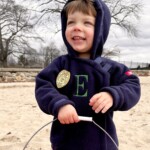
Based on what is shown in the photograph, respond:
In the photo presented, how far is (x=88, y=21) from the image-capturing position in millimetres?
1685

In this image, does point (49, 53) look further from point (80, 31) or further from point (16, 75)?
point (80, 31)

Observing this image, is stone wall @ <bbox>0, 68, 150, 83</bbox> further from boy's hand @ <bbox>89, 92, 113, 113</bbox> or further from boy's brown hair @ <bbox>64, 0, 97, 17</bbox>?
boy's hand @ <bbox>89, 92, 113, 113</bbox>

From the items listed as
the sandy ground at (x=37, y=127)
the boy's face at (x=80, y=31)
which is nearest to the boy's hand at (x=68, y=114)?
the boy's face at (x=80, y=31)

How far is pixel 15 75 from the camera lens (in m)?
15.4

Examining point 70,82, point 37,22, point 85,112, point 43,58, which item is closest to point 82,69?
point 70,82

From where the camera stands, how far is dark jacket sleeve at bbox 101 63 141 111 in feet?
4.89

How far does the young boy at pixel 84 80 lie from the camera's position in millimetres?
1626

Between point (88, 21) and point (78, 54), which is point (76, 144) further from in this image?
point (88, 21)

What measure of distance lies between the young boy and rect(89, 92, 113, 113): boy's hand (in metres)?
0.13

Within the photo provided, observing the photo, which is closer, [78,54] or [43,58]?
[78,54]

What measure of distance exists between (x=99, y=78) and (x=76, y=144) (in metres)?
0.35

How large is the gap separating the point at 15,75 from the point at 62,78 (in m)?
14.0

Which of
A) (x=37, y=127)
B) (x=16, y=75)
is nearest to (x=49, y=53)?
(x=16, y=75)

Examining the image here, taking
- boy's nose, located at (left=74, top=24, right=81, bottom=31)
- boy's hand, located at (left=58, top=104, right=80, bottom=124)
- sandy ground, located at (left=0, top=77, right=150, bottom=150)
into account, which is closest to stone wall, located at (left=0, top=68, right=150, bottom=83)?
sandy ground, located at (left=0, top=77, right=150, bottom=150)
